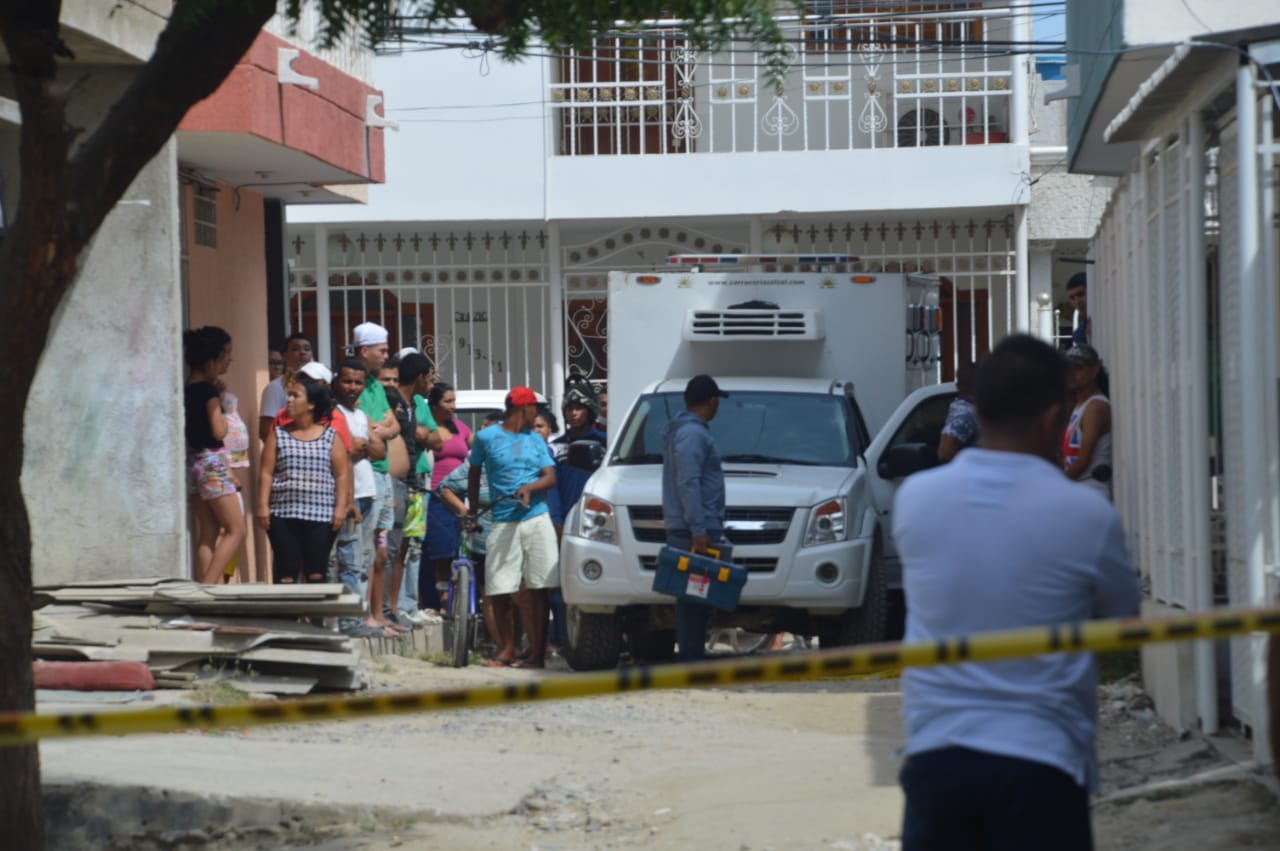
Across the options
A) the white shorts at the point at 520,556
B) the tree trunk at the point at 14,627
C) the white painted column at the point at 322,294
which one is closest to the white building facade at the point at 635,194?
the white painted column at the point at 322,294

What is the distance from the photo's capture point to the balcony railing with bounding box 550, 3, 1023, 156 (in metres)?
21.0

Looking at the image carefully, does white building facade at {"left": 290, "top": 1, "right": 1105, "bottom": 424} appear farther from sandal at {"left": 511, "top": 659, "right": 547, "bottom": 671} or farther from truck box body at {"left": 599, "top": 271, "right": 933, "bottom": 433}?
sandal at {"left": 511, "top": 659, "right": 547, "bottom": 671}

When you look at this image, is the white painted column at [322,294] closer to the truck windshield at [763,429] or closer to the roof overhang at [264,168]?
the roof overhang at [264,168]

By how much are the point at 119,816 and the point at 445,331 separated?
1468cm

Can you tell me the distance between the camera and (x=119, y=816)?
6.96 metres

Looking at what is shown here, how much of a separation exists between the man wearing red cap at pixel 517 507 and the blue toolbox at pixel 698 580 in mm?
1946

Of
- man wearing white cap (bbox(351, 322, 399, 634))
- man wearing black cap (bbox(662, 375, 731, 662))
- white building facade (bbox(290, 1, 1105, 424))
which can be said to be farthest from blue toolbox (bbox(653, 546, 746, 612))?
white building facade (bbox(290, 1, 1105, 424))

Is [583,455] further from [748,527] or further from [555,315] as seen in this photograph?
[555,315]

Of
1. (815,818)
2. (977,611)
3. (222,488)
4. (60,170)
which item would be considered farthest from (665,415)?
(977,611)

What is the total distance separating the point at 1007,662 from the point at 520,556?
9.04 m

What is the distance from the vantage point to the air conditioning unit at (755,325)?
44.0ft

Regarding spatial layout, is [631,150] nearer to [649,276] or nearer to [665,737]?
[649,276]

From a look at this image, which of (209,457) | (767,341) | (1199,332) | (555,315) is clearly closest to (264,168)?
(209,457)

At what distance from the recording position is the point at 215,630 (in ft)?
31.1
